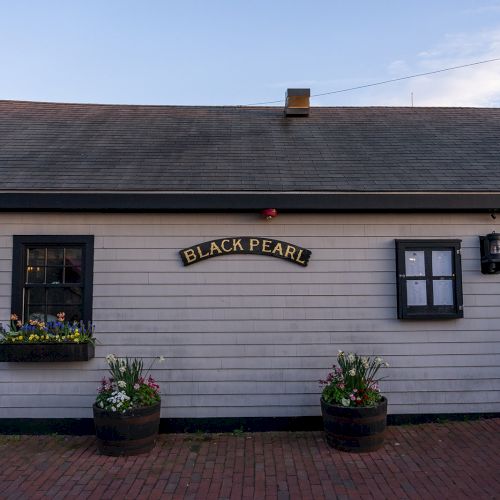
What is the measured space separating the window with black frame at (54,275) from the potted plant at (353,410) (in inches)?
118

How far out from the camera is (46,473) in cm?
425

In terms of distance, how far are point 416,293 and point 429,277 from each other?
26 centimetres

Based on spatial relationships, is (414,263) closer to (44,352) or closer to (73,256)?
(73,256)

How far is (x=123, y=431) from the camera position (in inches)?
182

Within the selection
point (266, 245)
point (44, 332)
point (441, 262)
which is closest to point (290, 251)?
point (266, 245)

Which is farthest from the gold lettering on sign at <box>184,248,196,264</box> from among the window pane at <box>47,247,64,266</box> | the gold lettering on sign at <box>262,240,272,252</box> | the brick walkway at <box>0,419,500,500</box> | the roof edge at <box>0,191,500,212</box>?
the brick walkway at <box>0,419,500,500</box>

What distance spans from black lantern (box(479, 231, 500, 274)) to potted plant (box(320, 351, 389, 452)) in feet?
6.59

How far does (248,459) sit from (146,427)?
1.13 m

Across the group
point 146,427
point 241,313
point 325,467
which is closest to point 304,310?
point 241,313

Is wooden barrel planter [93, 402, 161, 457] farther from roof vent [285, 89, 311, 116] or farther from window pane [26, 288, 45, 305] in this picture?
roof vent [285, 89, 311, 116]

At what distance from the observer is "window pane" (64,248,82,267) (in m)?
5.46

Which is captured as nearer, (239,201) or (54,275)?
(239,201)

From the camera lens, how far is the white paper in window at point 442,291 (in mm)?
5473

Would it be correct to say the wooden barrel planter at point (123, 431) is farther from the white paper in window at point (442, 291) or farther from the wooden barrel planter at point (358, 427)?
the white paper in window at point (442, 291)
